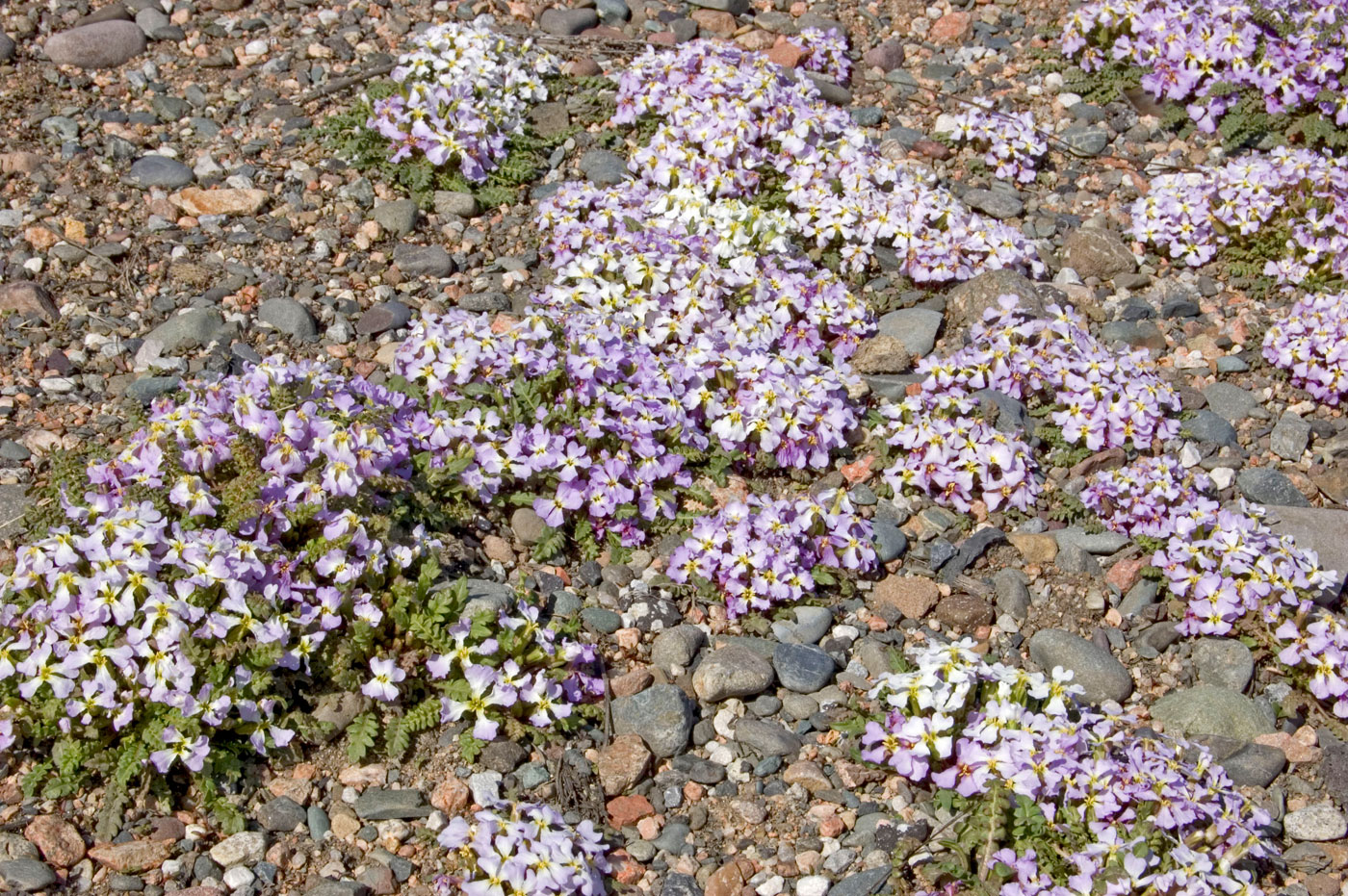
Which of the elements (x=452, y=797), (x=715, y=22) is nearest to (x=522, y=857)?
(x=452, y=797)

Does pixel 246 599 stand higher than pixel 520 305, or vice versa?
pixel 246 599

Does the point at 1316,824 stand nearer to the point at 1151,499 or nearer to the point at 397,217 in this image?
the point at 1151,499

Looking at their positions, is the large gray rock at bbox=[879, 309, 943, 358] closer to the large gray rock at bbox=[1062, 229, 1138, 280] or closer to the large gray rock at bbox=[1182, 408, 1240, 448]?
the large gray rock at bbox=[1062, 229, 1138, 280]

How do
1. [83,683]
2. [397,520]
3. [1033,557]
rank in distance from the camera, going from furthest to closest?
[1033,557] < [397,520] < [83,683]

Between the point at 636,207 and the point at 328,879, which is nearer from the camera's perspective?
the point at 328,879

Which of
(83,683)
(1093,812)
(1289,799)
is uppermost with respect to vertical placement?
(83,683)

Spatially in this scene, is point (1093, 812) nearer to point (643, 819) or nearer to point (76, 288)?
point (643, 819)

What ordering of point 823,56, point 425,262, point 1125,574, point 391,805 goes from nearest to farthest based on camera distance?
point 391,805
point 1125,574
point 425,262
point 823,56

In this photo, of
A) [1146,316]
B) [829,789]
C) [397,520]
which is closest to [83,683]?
[397,520]
